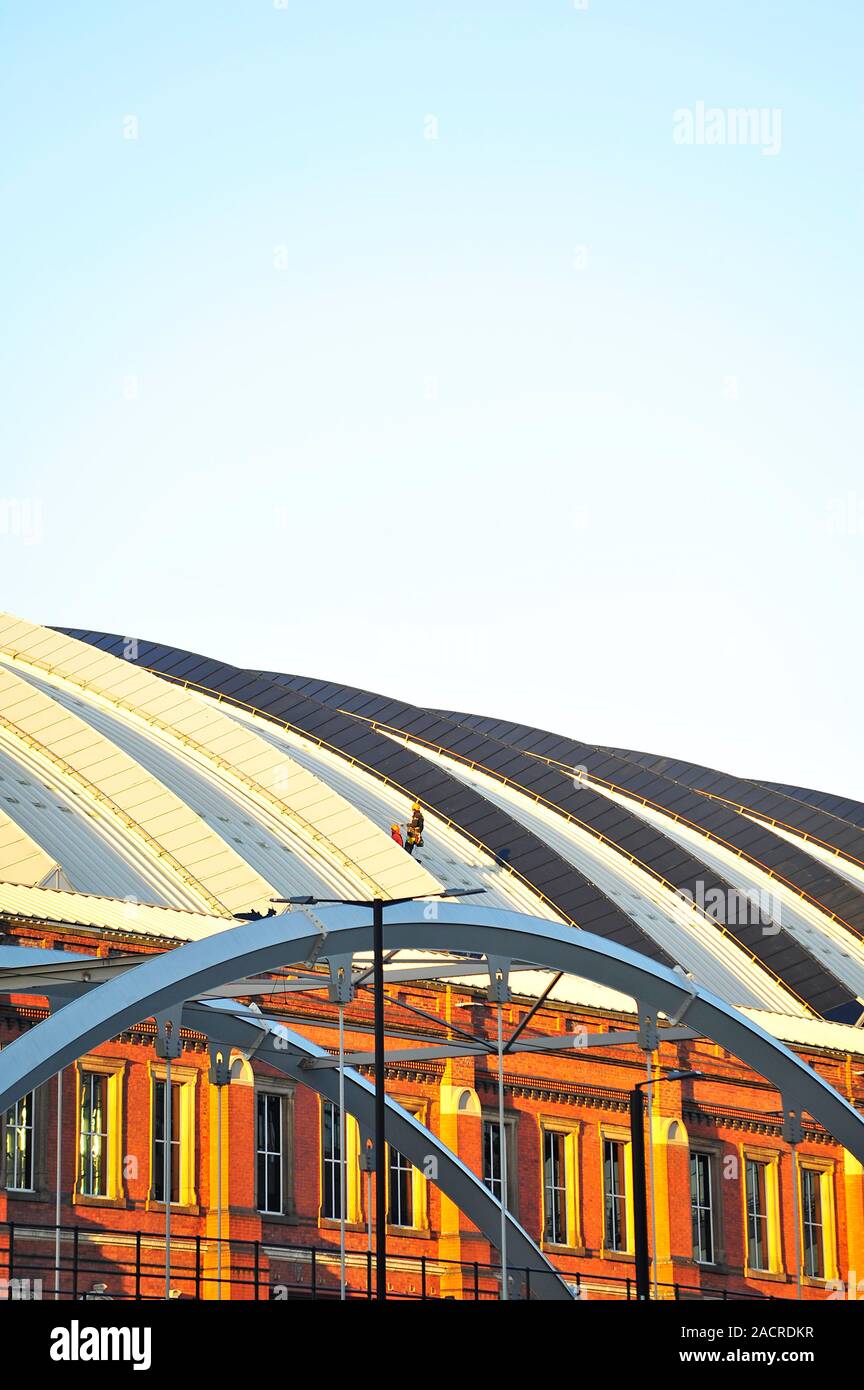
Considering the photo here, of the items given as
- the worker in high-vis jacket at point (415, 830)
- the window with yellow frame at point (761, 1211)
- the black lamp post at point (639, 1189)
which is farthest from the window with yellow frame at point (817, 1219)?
the black lamp post at point (639, 1189)

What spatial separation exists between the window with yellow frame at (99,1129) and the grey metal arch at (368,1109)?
12.1 feet

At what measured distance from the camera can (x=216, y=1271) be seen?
48.1 m

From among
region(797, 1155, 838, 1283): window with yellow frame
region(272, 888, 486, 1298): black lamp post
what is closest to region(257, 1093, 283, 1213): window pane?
region(272, 888, 486, 1298): black lamp post

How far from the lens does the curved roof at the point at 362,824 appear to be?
181 feet

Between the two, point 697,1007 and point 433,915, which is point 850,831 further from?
point 433,915

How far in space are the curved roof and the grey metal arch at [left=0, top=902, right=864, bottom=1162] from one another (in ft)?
31.4

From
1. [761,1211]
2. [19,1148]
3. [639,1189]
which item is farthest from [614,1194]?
[19,1148]

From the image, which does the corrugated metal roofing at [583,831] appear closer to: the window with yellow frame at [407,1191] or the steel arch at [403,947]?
the window with yellow frame at [407,1191]

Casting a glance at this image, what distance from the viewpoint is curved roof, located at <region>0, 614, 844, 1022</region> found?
55062mm

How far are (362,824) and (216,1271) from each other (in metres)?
16.1

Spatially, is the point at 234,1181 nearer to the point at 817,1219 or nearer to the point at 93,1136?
the point at 93,1136

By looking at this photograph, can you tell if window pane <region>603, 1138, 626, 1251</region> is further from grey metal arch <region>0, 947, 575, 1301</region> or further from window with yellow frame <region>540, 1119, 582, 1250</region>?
grey metal arch <region>0, 947, 575, 1301</region>
